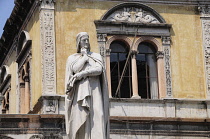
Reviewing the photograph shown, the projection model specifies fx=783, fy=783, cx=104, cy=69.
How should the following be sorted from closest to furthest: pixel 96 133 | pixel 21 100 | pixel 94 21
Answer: pixel 96 133 → pixel 94 21 → pixel 21 100

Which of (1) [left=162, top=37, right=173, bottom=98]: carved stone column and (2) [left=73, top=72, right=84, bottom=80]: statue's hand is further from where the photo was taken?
(1) [left=162, top=37, right=173, bottom=98]: carved stone column

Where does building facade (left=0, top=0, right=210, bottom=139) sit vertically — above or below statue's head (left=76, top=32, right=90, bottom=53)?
above

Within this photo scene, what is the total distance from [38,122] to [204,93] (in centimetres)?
615

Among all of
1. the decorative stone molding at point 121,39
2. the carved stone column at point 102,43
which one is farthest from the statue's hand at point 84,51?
the decorative stone molding at point 121,39

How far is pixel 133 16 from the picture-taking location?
28.2 m

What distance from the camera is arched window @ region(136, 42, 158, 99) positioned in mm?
27641

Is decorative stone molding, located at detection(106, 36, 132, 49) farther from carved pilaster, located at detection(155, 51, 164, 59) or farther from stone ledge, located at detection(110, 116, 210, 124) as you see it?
stone ledge, located at detection(110, 116, 210, 124)

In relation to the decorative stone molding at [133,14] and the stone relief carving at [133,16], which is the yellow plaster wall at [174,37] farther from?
the stone relief carving at [133,16]

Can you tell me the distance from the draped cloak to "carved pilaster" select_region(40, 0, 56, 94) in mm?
15829

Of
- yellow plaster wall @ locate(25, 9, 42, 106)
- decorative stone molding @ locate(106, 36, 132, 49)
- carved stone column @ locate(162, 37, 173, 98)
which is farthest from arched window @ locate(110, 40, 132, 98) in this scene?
yellow plaster wall @ locate(25, 9, 42, 106)

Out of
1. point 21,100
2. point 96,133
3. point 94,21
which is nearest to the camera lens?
point 96,133

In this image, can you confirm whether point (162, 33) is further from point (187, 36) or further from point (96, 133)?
point (96, 133)

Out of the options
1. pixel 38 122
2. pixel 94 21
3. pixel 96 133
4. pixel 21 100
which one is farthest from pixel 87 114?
pixel 21 100

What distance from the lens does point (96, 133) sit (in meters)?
10.5
